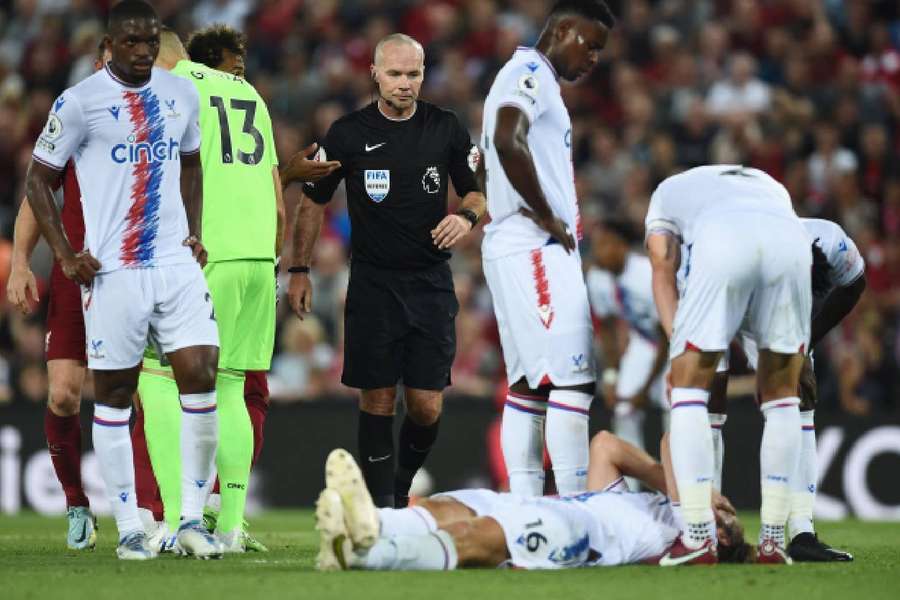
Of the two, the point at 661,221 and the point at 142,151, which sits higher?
the point at 142,151

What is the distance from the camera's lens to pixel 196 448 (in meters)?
7.23

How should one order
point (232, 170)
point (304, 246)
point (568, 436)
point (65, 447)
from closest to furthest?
1. point (568, 436)
2. point (232, 170)
3. point (65, 447)
4. point (304, 246)

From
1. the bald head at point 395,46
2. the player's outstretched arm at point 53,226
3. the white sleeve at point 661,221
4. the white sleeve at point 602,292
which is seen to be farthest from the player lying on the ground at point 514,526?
the white sleeve at point 602,292

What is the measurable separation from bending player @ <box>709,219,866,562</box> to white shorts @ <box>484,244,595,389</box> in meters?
0.76

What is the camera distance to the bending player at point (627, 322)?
1160cm

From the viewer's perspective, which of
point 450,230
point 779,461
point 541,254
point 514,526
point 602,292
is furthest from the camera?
point 602,292

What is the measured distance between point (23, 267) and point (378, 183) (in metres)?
1.86

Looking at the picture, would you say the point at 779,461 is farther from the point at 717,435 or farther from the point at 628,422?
the point at 628,422

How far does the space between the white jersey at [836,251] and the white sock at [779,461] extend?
2.92 ft

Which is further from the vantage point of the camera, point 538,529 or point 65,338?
point 65,338

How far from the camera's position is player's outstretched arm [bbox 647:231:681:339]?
6.77 metres

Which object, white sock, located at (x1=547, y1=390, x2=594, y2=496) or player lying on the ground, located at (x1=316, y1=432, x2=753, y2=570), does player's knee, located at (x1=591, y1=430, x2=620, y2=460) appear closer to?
player lying on the ground, located at (x1=316, y1=432, x2=753, y2=570)

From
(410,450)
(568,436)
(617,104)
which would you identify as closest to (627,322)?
(410,450)

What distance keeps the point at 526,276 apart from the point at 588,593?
2.07m
